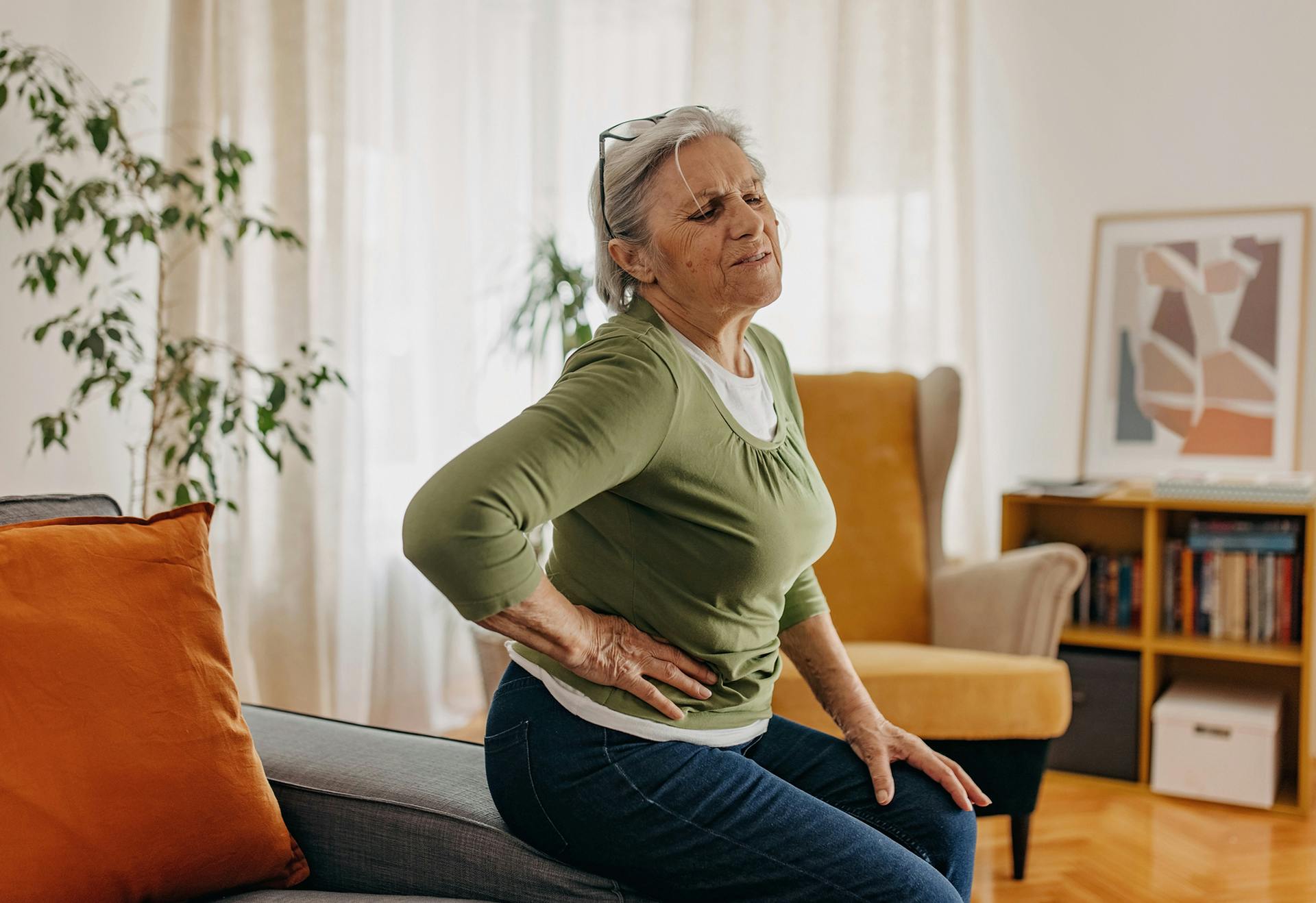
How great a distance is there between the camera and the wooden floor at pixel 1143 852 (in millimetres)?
2262

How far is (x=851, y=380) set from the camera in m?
2.73

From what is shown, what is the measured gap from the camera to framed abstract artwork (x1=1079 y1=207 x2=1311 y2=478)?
301 centimetres

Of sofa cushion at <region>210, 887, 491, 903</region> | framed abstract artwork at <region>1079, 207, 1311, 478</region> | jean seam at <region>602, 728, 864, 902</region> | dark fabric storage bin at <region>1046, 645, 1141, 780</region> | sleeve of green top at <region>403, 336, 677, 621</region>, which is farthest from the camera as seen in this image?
framed abstract artwork at <region>1079, 207, 1311, 478</region>

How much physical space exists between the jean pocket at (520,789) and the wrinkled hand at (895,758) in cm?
39

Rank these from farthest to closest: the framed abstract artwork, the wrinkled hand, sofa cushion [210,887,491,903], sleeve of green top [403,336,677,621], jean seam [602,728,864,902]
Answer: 1. the framed abstract artwork
2. the wrinkled hand
3. sofa cushion [210,887,491,903]
4. jean seam [602,728,864,902]
5. sleeve of green top [403,336,677,621]

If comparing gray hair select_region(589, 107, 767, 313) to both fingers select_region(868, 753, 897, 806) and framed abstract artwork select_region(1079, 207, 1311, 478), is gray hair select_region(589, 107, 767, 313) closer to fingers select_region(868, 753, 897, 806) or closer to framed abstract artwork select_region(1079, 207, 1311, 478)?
fingers select_region(868, 753, 897, 806)

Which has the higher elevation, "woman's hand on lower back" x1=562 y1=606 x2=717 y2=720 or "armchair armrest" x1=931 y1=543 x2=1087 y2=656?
"woman's hand on lower back" x1=562 y1=606 x2=717 y2=720

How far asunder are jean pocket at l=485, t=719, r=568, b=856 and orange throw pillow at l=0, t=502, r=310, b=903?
270 millimetres

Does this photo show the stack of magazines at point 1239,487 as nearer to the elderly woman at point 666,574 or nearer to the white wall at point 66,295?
the elderly woman at point 666,574

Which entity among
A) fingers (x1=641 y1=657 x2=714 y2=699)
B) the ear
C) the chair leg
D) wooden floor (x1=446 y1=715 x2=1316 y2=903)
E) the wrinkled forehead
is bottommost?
wooden floor (x1=446 y1=715 x2=1316 y2=903)

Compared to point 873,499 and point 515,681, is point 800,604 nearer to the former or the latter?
point 515,681

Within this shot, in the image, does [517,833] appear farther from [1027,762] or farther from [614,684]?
[1027,762]

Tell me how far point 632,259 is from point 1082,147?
2.47 metres

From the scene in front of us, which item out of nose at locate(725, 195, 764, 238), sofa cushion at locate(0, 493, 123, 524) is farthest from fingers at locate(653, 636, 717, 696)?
sofa cushion at locate(0, 493, 123, 524)
